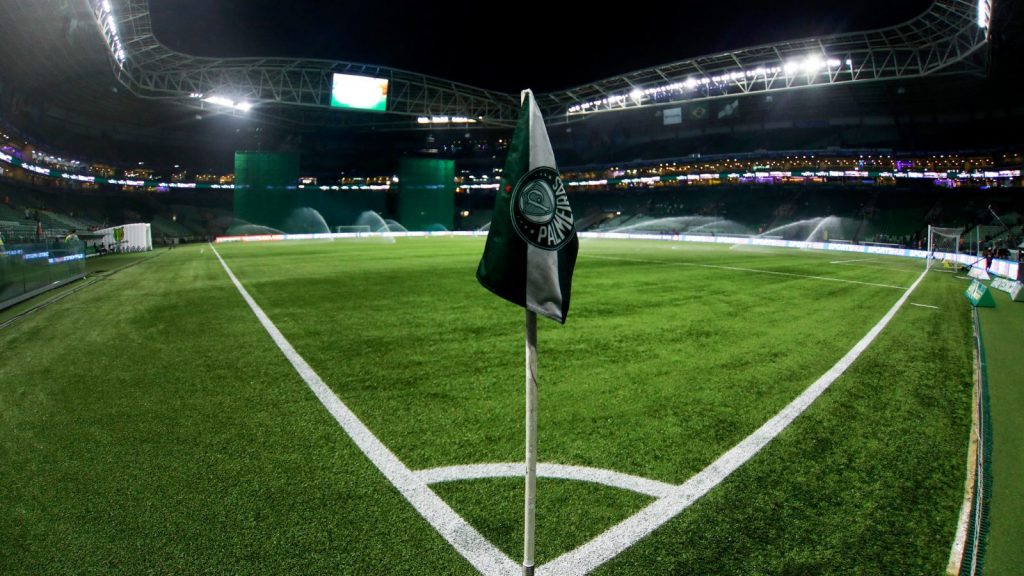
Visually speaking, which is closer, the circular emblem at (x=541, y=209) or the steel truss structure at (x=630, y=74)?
the circular emblem at (x=541, y=209)

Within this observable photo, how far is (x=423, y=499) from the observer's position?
2.47 metres

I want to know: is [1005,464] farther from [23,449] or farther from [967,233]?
[967,233]

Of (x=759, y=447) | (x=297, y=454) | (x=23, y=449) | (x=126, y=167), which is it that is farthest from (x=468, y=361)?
(x=126, y=167)

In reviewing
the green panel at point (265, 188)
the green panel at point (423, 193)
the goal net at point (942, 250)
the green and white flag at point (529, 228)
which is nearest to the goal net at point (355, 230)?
the green panel at point (423, 193)

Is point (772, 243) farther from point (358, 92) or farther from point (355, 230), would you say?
point (355, 230)

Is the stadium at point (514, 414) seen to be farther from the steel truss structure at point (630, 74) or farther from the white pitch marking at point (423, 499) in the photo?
the steel truss structure at point (630, 74)

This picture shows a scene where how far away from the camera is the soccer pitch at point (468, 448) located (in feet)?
7.00

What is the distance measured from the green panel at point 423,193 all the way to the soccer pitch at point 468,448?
162ft

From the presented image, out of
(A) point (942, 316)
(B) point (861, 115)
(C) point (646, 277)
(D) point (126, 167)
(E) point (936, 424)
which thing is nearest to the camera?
(E) point (936, 424)

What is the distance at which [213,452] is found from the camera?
3020 millimetres

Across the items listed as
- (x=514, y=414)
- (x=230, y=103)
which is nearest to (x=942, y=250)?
(x=514, y=414)

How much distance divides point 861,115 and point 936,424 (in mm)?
65156

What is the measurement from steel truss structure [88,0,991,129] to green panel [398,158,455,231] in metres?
8.04

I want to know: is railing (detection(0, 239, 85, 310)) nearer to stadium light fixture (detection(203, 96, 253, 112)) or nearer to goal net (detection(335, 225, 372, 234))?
stadium light fixture (detection(203, 96, 253, 112))
